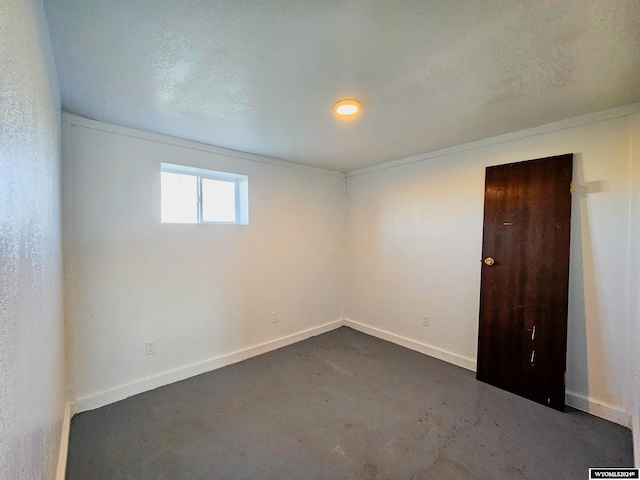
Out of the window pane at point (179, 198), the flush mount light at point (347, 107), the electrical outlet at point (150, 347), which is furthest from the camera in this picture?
the window pane at point (179, 198)

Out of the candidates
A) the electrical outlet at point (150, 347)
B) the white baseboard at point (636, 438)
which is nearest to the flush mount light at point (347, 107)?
the electrical outlet at point (150, 347)

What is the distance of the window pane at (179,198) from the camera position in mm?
2584

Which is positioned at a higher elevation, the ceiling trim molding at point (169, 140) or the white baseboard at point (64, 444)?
the ceiling trim molding at point (169, 140)

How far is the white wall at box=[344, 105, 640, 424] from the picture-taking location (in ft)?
6.63

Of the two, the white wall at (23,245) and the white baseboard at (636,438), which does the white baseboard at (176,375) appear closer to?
the white wall at (23,245)

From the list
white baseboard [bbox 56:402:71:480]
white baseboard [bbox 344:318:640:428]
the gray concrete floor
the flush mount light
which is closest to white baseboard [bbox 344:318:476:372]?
white baseboard [bbox 344:318:640:428]

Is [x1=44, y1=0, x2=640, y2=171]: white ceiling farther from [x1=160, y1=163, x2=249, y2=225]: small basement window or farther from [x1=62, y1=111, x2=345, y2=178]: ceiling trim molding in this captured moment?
[x1=160, y1=163, x2=249, y2=225]: small basement window

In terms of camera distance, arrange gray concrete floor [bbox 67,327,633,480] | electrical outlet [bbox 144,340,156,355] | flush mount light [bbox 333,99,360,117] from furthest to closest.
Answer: electrical outlet [bbox 144,340,156,355] < flush mount light [bbox 333,99,360,117] < gray concrete floor [bbox 67,327,633,480]

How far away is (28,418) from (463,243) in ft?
10.1

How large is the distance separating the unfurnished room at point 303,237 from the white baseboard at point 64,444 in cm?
2

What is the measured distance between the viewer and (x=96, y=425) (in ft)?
6.42

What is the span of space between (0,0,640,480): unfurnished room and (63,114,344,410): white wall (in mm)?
19

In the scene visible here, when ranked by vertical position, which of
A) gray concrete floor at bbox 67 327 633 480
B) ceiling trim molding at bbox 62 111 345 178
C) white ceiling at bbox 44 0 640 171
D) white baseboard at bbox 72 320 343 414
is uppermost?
white ceiling at bbox 44 0 640 171

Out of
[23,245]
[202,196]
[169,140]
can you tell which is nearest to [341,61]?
[23,245]
